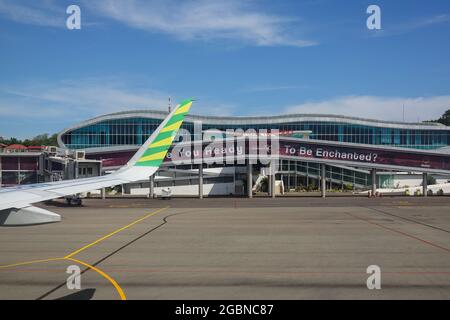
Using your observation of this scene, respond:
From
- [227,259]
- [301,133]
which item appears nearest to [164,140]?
[227,259]

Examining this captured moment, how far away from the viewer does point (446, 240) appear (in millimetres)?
21016

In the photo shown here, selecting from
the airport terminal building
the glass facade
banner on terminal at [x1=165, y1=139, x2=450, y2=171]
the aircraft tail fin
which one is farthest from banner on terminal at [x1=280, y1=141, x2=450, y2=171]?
the aircraft tail fin

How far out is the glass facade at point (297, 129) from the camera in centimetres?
10381

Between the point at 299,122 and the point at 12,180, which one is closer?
the point at 12,180

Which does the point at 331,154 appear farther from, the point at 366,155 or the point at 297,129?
the point at 297,129

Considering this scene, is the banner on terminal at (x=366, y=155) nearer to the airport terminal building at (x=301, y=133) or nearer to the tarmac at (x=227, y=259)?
the airport terminal building at (x=301, y=133)

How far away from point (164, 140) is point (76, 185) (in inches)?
106

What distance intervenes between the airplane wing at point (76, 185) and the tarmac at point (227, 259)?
3285mm

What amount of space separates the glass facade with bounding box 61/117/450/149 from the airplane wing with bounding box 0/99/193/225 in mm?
91247

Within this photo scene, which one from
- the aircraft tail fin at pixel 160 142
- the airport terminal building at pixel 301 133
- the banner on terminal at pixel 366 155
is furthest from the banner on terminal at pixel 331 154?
the aircraft tail fin at pixel 160 142

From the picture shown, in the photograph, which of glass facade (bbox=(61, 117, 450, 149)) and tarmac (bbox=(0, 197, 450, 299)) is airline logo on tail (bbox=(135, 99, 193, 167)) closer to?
tarmac (bbox=(0, 197, 450, 299))
